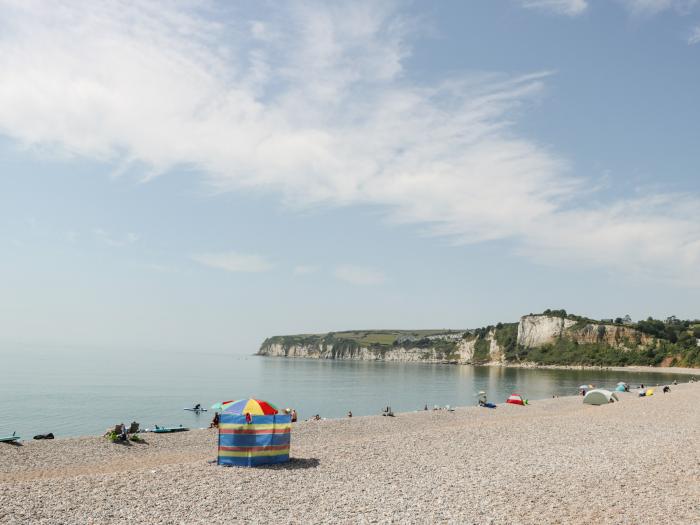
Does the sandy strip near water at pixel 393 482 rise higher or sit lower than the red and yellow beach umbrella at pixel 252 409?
lower

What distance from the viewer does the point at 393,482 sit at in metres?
18.2

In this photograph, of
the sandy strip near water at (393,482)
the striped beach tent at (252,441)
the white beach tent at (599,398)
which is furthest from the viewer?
the white beach tent at (599,398)

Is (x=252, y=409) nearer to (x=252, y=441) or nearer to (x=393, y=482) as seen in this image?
(x=252, y=441)

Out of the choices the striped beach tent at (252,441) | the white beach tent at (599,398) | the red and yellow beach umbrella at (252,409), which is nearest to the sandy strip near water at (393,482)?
the striped beach tent at (252,441)

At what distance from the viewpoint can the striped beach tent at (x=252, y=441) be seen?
843 inches

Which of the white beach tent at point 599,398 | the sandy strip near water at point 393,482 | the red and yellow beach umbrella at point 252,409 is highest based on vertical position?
the red and yellow beach umbrella at point 252,409

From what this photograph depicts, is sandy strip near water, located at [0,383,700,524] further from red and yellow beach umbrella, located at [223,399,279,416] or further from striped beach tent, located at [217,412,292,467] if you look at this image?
red and yellow beach umbrella, located at [223,399,279,416]

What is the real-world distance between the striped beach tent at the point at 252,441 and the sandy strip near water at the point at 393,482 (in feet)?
2.64

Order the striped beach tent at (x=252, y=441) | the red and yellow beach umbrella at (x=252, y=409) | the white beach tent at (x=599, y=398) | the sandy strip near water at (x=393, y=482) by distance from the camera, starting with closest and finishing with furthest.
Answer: the sandy strip near water at (x=393, y=482)
the striped beach tent at (x=252, y=441)
the red and yellow beach umbrella at (x=252, y=409)
the white beach tent at (x=599, y=398)

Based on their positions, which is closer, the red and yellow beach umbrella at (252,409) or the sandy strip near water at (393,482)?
the sandy strip near water at (393,482)

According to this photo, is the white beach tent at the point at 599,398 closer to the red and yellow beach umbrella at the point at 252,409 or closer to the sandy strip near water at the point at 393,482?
Answer: the sandy strip near water at the point at 393,482

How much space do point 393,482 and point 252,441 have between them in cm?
627

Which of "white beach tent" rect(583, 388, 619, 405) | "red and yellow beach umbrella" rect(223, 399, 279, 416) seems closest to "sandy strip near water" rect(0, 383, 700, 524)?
"red and yellow beach umbrella" rect(223, 399, 279, 416)

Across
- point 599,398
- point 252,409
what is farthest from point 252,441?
point 599,398
